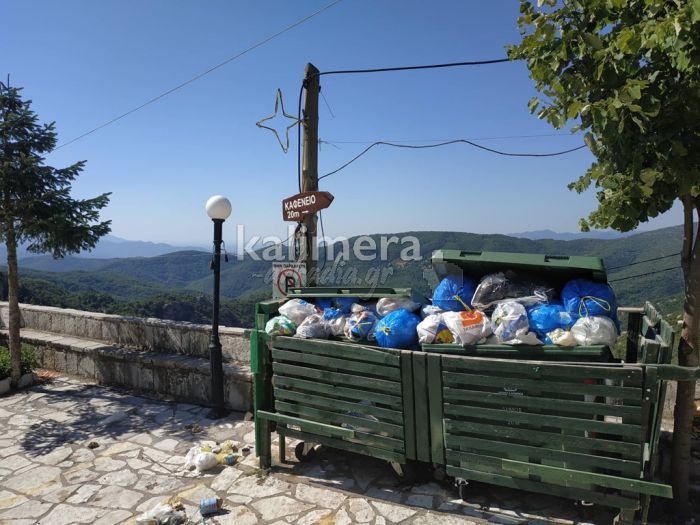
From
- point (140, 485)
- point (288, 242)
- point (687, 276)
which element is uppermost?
point (288, 242)

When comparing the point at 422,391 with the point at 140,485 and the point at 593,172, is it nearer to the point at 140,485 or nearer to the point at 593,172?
the point at 593,172

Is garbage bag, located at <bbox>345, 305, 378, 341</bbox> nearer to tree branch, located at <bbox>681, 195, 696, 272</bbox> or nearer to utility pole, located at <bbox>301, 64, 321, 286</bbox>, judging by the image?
utility pole, located at <bbox>301, 64, 321, 286</bbox>

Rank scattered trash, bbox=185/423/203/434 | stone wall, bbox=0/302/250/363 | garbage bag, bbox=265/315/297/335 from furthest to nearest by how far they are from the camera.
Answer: stone wall, bbox=0/302/250/363 < scattered trash, bbox=185/423/203/434 < garbage bag, bbox=265/315/297/335

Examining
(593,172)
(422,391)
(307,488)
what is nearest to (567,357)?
(422,391)

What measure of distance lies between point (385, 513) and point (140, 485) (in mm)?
2494

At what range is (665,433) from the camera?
13.1 ft

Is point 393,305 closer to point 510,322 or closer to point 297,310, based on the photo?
point 297,310

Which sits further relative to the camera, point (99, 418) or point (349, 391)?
point (99, 418)

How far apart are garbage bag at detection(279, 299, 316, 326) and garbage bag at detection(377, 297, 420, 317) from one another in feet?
2.42

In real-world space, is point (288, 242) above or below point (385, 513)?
above

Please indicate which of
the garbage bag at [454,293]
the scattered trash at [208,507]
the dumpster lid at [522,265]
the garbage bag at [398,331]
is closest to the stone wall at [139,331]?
the scattered trash at [208,507]

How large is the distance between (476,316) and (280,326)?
1.85 m

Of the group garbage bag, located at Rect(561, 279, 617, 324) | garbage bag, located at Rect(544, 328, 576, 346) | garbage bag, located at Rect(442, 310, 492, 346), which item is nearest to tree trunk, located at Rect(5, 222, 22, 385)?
garbage bag, located at Rect(442, 310, 492, 346)

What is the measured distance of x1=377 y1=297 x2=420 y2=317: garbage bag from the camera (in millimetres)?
4152
